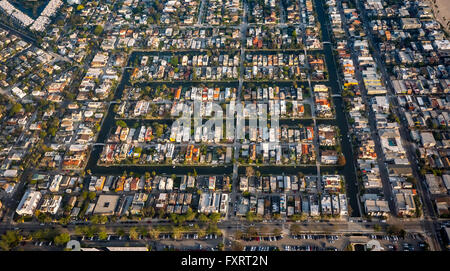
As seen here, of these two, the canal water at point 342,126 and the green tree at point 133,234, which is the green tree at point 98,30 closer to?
the canal water at point 342,126

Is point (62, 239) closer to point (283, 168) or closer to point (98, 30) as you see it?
point (283, 168)

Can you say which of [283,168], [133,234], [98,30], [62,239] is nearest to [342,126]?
[283,168]

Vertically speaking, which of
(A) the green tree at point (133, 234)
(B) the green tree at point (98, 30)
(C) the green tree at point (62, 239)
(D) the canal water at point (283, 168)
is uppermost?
(B) the green tree at point (98, 30)

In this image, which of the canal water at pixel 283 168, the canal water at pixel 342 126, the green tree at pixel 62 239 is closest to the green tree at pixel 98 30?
the canal water at pixel 283 168

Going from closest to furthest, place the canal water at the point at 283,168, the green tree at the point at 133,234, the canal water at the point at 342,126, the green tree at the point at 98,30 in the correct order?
the green tree at the point at 133,234 → the canal water at the point at 342,126 → the canal water at the point at 283,168 → the green tree at the point at 98,30

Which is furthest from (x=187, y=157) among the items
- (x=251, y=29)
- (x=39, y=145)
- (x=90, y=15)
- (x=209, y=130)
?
(x=90, y=15)

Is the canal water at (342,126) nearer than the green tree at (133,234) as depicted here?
No

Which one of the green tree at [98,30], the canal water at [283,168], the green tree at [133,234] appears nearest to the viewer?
the green tree at [133,234]

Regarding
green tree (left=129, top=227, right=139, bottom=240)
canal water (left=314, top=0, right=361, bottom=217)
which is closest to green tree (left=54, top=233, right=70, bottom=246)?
green tree (left=129, top=227, right=139, bottom=240)

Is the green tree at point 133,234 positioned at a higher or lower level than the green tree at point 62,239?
higher

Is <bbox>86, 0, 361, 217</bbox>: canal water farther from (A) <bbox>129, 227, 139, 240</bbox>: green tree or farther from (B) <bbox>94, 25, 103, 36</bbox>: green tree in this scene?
(B) <bbox>94, 25, 103, 36</bbox>: green tree

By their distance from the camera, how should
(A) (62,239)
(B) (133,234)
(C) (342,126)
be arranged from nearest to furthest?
(B) (133,234) → (A) (62,239) → (C) (342,126)

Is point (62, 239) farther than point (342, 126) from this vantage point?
No
